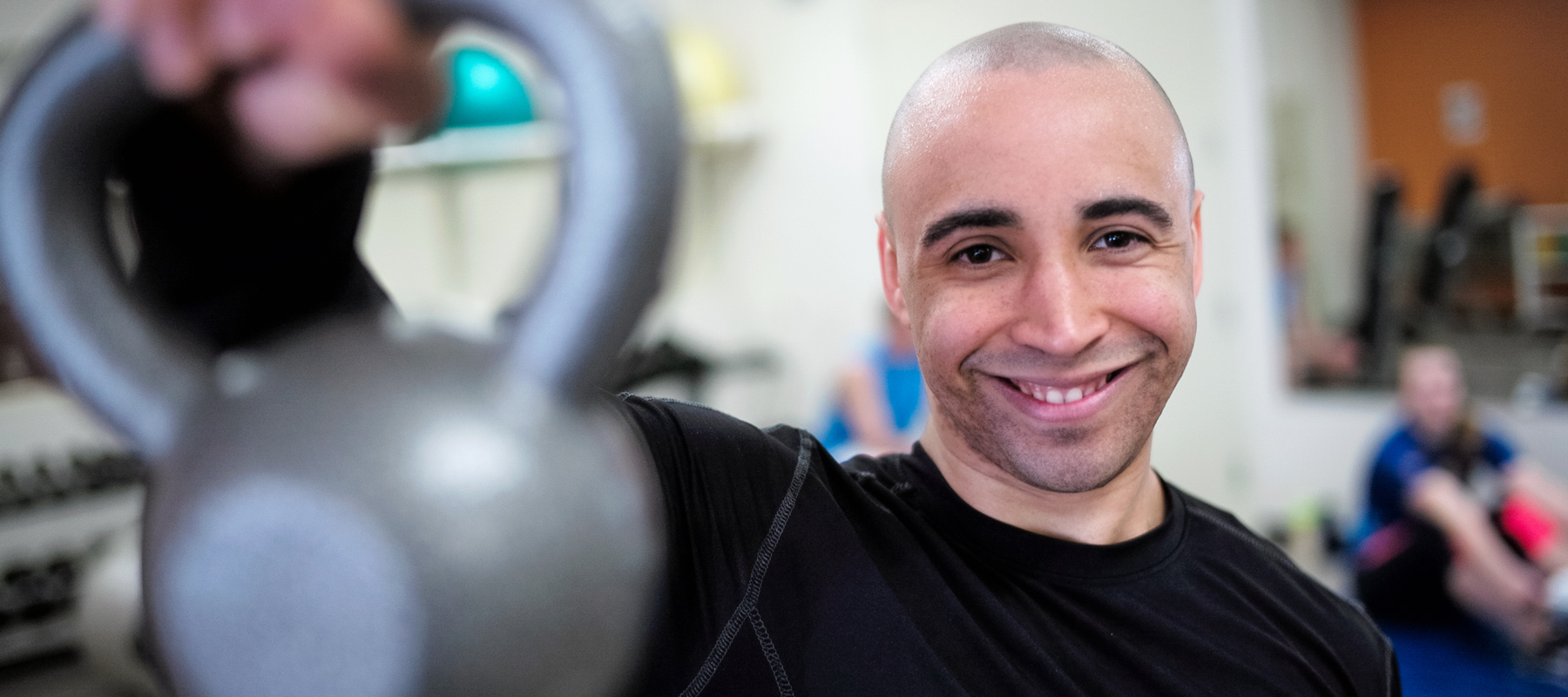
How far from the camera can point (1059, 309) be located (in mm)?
621

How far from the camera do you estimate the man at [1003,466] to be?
0.62 meters

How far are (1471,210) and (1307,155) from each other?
3.40 feet

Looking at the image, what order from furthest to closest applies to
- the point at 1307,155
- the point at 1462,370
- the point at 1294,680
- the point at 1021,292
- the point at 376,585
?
the point at 1307,155
the point at 1462,370
the point at 1294,680
the point at 1021,292
the point at 376,585

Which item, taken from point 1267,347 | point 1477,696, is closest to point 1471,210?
point 1267,347

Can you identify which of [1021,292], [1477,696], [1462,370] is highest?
[1021,292]

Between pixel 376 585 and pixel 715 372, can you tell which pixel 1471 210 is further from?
pixel 376 585

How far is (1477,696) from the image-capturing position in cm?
254

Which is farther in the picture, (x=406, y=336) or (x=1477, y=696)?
(x=1477, y=696)

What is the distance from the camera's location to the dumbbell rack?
2.98m

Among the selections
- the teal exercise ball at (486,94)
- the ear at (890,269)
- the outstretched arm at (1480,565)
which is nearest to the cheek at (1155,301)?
the ear at (890,269)

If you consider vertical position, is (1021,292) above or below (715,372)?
above

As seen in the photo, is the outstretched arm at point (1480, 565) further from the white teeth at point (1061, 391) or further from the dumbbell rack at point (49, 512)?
the dumbbell rack at point (49, 512)

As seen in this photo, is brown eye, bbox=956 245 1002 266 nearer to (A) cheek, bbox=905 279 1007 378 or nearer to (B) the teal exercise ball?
(A) cheek, bbox=905 279 1007 378

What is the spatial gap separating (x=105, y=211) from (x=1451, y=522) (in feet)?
11.5
